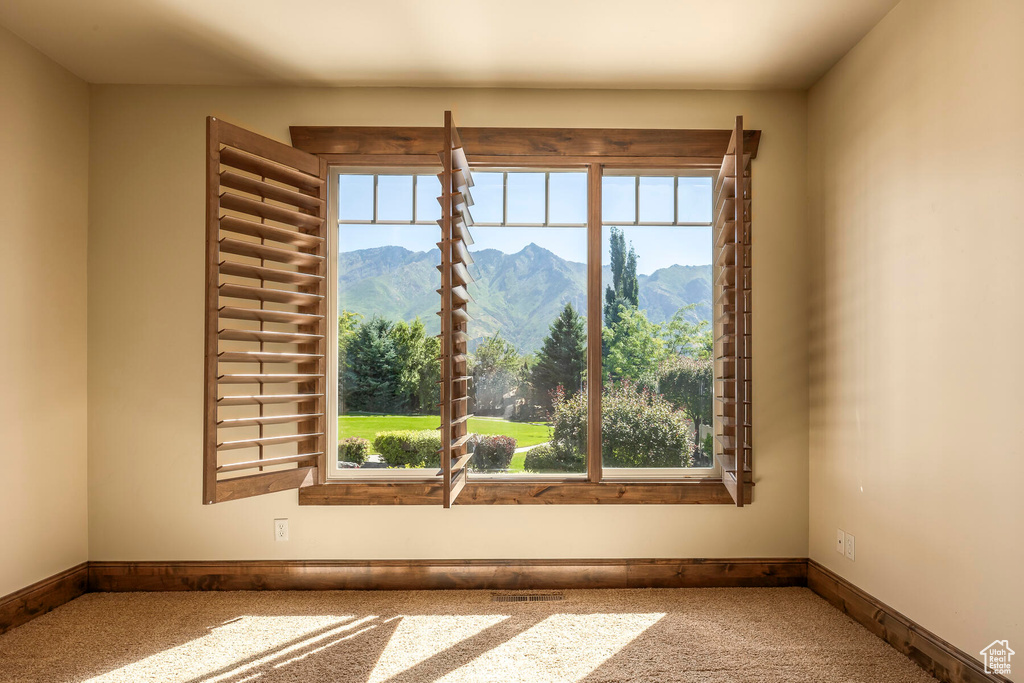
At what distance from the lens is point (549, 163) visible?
3006mm

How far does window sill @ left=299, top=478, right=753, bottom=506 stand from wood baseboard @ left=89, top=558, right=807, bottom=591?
0.98ft

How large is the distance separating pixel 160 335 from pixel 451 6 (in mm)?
2093

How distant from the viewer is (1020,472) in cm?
173

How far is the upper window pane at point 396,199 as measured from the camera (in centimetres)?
309

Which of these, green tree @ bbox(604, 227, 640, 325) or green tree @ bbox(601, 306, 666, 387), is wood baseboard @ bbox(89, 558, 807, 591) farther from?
green tree @ bbox(604, 227, 640, 325)

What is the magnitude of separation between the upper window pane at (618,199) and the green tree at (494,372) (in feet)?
2.83

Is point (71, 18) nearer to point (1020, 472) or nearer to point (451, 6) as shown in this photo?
point (451, 6)

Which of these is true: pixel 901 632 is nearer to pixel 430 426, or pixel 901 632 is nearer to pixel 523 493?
pixel 523 493

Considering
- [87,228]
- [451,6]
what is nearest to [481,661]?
[451,6]

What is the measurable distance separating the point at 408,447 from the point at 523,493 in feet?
2.13

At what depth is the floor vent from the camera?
2734mm

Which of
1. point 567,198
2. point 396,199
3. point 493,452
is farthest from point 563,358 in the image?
point 396,199
